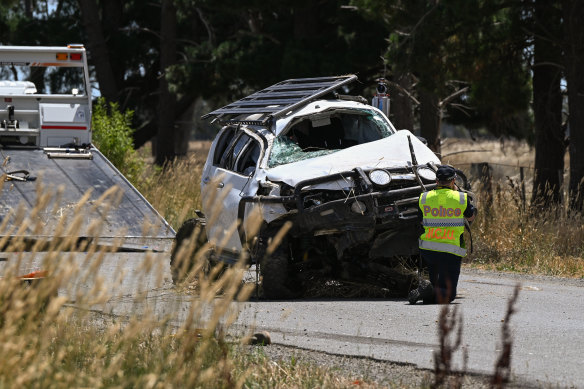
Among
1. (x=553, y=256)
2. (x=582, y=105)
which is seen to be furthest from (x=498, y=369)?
(x=582, y=105)

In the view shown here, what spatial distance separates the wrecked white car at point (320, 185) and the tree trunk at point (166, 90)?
19.7 metres

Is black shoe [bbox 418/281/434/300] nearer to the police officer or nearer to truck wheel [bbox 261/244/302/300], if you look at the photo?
the police officer

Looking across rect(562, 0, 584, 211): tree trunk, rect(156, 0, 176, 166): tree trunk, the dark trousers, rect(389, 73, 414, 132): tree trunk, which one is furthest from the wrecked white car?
rect(156, 0, 176, 166): tree trunk

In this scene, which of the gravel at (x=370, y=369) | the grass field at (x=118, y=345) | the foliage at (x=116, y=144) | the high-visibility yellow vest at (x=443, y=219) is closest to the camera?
the grass field at (x=118, y=345)

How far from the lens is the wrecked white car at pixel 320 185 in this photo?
10.5 m

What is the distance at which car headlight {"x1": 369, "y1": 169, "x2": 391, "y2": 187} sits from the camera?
1054 cm

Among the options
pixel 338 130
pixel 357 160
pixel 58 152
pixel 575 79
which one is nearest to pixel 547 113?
pixel 575 79

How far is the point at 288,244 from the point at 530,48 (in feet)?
38.0

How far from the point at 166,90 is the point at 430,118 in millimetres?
12848

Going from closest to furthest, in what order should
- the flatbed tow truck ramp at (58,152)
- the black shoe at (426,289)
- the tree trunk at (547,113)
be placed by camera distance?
the black shoe at (426,289) → the flatbed tow truck ramp at (58,152) → the tree trunk at (547,113)

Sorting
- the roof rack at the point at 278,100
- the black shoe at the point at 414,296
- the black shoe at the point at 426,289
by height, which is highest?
the roof rack at the point at 278,100

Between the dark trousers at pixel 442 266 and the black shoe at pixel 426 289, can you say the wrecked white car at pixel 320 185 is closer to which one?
the dark trousers at pixel 442 266

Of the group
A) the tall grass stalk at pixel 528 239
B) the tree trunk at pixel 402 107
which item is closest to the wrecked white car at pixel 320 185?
the tall grass stalk at pixel 528 239

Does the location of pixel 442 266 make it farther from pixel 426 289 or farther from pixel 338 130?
pixel 338 130
